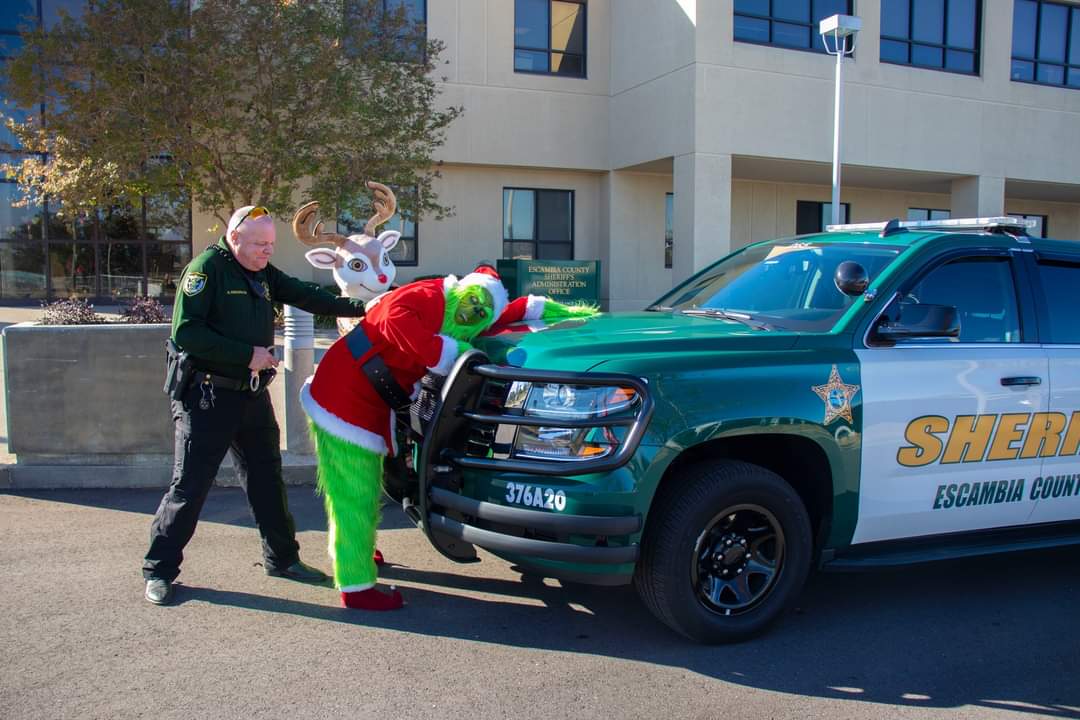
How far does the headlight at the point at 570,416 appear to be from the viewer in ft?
11.8

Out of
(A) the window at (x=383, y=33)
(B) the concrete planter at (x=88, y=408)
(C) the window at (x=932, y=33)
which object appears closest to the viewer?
(B) the concrete planter at (x=88, y=408)

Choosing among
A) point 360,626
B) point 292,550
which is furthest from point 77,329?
point 360,626

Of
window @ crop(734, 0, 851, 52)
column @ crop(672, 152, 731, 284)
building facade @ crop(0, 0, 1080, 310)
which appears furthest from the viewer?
window @ crop(734, 0, 851, 52)

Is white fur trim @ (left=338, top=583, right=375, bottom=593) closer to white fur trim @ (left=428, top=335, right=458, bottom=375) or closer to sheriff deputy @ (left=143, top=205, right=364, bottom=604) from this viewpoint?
sheriff deputy @ (left=143, top=205, right=364, bottom=604)

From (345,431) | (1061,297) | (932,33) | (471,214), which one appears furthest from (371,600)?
(932,33)

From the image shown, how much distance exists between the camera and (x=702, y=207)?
57.1 ft

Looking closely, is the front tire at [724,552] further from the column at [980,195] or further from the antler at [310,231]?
the column at [980,195]

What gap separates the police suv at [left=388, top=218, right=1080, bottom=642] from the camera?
360 centimetres

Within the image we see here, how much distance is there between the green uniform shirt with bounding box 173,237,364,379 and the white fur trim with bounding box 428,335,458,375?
1.00 m

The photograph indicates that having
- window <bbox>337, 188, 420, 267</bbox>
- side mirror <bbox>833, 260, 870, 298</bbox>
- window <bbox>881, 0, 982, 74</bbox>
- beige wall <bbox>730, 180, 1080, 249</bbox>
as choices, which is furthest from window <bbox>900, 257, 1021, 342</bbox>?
beige wall <bbox>730, 180, 1080, 249</bbox>

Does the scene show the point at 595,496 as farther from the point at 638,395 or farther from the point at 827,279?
the point at 827,279

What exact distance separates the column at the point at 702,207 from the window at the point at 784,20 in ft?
9.09

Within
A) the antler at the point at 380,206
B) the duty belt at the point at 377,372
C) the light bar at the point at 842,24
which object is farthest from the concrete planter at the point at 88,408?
the light bar at the point at 842,24

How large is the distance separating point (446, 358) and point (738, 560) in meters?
1.57
